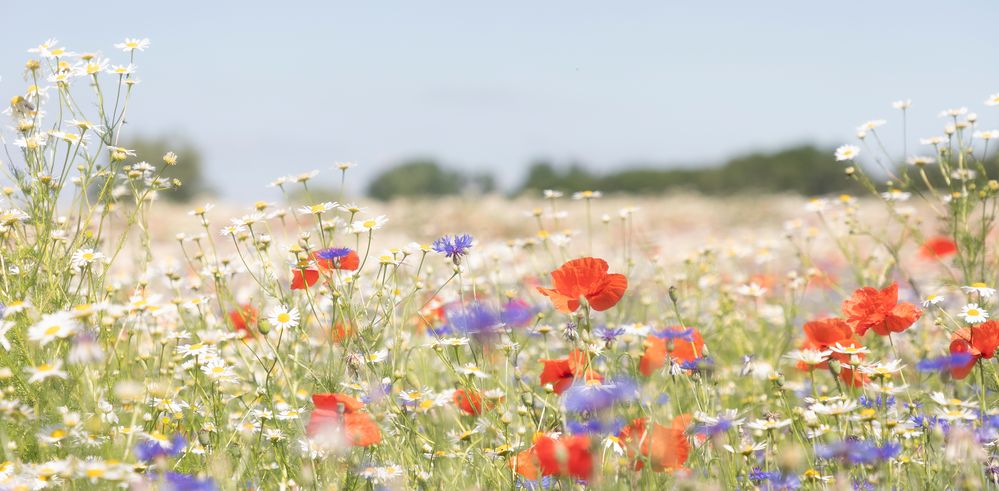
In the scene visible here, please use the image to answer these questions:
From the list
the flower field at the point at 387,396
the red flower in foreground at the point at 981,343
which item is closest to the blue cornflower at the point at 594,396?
the flower field at the point at 387,396

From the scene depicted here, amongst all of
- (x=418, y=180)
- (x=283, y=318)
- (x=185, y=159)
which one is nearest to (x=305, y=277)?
(x=283, y=318)

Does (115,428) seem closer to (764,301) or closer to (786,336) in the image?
(786,336)

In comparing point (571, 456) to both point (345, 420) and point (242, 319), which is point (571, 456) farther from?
point (242, 319)

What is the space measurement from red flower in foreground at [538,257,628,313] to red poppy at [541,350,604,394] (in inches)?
5.5

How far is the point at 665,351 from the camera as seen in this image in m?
2.79

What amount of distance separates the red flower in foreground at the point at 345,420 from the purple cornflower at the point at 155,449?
33 cm

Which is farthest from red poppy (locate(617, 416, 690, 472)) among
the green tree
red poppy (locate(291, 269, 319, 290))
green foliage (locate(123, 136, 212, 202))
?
the green tree

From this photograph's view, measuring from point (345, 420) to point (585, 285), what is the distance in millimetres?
678

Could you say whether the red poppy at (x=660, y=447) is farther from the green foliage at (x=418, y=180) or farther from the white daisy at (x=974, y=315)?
the green foliage at (x=418, y=180)

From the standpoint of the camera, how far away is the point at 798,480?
2.07 m

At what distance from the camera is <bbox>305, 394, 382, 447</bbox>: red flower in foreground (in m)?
2.12

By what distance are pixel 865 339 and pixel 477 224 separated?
35.2 feet

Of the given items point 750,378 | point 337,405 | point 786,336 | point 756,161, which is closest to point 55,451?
point 337,405

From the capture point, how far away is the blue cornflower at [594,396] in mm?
2096
